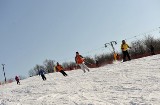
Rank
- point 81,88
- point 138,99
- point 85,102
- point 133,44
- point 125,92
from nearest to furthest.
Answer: point 138,99, point 85,102, point 125,92, point 81,88, point 133,44

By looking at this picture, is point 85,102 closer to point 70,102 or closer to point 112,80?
point 70,102

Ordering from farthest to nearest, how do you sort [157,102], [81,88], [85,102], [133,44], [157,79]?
[133,44] → [81,88] → [157,79] → [85,102] → [157,102]

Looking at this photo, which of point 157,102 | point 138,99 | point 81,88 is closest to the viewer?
point 157,102

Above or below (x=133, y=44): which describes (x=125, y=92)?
below

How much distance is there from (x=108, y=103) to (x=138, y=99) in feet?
3.33

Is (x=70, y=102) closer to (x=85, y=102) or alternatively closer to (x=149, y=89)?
(x=85, y=102)

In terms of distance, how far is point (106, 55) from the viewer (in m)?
99.2

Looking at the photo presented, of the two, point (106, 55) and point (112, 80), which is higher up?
point (106, 55)

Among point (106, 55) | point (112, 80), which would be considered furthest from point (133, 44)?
point (112, 80)

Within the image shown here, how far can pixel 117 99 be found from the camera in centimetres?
1098

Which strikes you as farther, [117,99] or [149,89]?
[149,89]

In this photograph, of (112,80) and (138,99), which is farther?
(112,80)

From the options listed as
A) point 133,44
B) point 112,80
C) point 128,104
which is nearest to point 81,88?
point 112,80

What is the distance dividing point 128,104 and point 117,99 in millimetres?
1005
